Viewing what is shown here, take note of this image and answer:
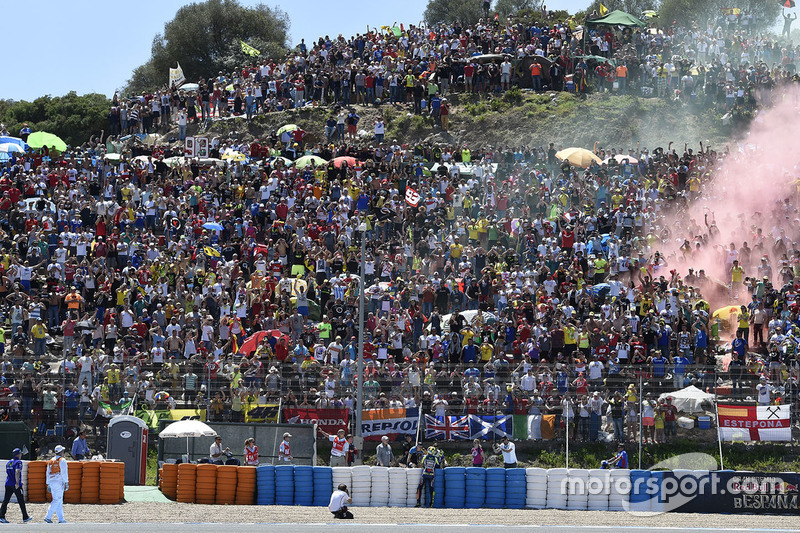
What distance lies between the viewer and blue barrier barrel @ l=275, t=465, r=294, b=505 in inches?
909

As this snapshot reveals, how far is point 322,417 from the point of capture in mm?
27516

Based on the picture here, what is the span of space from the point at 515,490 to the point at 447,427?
4460 mm

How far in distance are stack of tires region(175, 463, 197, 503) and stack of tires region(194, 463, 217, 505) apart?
3.4 inches

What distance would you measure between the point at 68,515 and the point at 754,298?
17784 mm

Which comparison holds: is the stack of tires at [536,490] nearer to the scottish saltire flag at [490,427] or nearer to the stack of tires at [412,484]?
the stack of tires at [412,484]

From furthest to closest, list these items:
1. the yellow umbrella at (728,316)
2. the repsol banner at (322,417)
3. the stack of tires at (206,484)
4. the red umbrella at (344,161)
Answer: the red umbrella at (344,161)
the yellow umbrella at (728,316)
the repsol banner at (322,417)
the stack of tires at (206,484)

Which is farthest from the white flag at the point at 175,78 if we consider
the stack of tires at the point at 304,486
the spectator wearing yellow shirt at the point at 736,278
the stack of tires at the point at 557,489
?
the stack of tires at the point at 557,489

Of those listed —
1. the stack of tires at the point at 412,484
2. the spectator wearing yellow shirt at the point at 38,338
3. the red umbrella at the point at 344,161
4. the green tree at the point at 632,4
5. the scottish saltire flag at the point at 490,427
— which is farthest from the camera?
the green tree at the point at 632,4

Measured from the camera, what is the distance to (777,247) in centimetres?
3312

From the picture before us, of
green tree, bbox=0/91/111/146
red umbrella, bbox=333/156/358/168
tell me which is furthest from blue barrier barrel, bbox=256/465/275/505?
green tree, bbox=0/91/111/146

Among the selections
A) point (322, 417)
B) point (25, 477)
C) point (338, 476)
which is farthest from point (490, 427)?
point (25, 477)

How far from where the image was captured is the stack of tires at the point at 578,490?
23.2m

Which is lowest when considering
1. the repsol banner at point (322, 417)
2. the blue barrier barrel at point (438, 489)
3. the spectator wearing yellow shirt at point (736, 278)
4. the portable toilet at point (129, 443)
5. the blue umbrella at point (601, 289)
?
the blue barrier barrel at point (438, 489)

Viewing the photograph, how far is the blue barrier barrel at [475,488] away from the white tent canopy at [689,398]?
6128 millimetres
